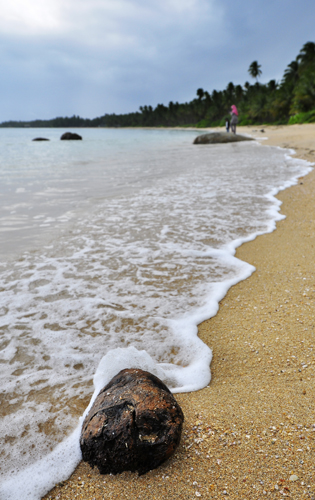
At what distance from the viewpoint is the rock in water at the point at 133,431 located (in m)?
1.22

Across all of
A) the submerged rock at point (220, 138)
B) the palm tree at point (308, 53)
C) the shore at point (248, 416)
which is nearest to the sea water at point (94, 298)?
the shore at point (248, 416)

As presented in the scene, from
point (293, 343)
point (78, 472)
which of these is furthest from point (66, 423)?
point (293, 343)

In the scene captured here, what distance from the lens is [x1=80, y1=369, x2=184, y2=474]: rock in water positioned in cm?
122

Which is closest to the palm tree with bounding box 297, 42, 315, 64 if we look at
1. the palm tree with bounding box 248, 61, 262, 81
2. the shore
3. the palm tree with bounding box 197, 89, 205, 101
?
the palm tree with bounding box 248, 61, 262, 81

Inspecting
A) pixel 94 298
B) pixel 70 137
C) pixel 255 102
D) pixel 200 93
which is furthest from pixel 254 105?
pixel 94 298

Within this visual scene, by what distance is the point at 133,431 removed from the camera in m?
1.22

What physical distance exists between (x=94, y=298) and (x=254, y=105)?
5478 centimetres

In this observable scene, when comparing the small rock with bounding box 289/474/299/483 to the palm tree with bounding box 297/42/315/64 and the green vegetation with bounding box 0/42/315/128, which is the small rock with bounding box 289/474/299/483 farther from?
the palm tree with bounding box 297/42/315/64

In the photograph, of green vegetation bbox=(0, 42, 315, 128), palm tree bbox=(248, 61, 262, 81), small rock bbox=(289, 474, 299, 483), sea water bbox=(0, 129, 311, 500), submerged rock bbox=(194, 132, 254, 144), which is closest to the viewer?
small rock bbox=(289, 474, 299, 483)

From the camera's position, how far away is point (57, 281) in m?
2.96

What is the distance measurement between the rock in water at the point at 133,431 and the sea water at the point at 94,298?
21 centimetres

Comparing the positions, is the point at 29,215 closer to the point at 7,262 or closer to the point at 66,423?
the point at 7,262

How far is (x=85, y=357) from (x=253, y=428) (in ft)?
3.70

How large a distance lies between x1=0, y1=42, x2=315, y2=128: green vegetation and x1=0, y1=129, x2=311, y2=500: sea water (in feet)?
96.8
